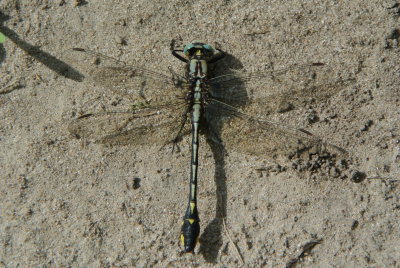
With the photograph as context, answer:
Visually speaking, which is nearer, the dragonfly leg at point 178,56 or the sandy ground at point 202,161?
the sandy ground at point 202,161

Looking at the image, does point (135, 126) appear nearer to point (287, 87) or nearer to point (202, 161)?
point (202, 161)

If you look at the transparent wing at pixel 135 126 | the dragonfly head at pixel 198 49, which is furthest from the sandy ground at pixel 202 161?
the dragonfly head at pixel 198 49

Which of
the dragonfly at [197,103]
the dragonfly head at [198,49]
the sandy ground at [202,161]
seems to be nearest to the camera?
the sandy ground at [202,161]

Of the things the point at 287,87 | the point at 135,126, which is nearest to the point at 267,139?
the point at 287,87

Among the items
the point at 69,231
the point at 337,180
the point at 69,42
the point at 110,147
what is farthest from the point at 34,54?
the point at 337,180

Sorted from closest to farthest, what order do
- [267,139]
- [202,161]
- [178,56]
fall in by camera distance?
[267,139]
[202,161]
[178,56]

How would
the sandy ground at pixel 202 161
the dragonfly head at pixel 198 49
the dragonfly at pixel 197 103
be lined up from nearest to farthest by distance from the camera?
the sandy ground at pixel 202 161 < the dragonfly at pixel 197 103 < the dragonfly head at pixel 198 49

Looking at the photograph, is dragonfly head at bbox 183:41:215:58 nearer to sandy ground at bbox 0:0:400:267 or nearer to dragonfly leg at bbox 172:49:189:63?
dragonfly leg at bbox 172:49:189:63

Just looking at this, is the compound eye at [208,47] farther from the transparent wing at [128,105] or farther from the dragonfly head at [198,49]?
the transparent wing at [128,105]
